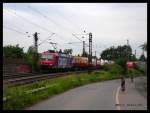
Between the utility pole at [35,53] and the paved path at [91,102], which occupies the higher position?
the utility pole at [35,53]

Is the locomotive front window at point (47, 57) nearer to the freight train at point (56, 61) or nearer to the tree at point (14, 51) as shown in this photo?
the freight train at point (56, 61)

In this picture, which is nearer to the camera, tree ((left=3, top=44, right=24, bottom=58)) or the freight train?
the freight train

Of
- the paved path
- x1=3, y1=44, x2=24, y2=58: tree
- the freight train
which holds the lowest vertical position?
the paved path

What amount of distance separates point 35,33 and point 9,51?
1047 cm

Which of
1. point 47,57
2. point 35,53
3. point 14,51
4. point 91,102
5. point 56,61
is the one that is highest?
point 14,51

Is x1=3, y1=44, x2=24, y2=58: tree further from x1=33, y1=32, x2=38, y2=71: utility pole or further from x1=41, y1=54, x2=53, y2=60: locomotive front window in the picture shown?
x1=41, y1=54, x2=53, y2=60: locomotive front window

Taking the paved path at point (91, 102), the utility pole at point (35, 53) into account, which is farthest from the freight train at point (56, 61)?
the paved path at point (91, 102)

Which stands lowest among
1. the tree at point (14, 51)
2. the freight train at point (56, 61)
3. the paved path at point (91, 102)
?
the paved path at point (91, 102)

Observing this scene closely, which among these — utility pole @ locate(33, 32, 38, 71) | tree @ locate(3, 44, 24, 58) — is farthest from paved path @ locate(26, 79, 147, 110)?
tree @ locate(3, 44, 24, 58)

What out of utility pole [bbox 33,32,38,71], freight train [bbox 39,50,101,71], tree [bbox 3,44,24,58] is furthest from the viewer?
tree [bbox 3,44,24,58]

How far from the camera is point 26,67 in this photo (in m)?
50.8

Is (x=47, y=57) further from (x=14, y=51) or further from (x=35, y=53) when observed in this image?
(x=14, y=51)

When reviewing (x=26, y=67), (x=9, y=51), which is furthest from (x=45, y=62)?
(x=9, y=51)

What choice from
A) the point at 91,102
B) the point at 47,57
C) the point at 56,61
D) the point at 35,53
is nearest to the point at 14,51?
the point at 35,53
